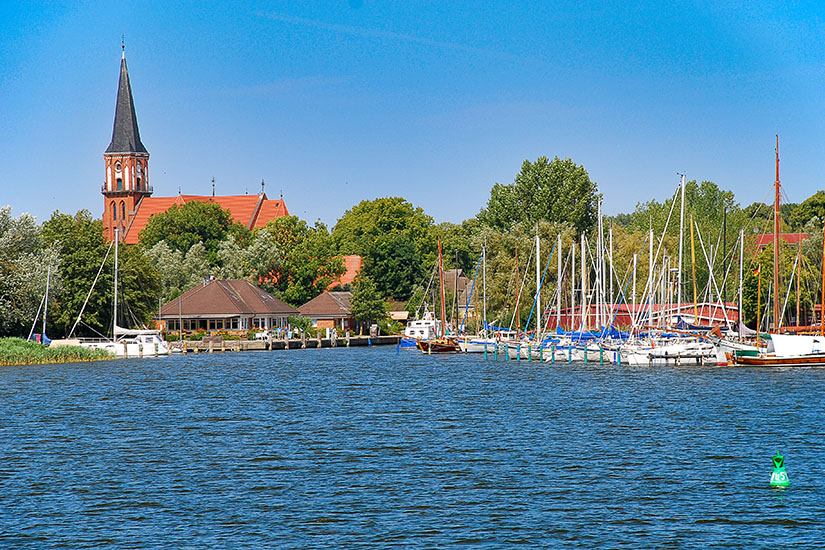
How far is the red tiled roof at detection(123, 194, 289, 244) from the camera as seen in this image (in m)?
174

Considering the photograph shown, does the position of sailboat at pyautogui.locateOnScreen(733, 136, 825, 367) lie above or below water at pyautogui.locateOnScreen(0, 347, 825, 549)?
above

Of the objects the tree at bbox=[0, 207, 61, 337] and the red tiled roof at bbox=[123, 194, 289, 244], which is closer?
the tree at bbox=[0, 207, 61, 337]

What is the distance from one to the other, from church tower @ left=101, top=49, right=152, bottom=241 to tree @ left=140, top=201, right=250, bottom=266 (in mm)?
24848

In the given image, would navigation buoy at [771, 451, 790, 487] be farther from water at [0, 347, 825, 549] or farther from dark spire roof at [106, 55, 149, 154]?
dark spire roof at [106, 55, 149, 154]

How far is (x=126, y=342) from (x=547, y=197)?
187 feet

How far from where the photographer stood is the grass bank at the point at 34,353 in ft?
255

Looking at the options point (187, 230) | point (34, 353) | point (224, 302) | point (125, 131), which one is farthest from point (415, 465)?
point (125, 131)

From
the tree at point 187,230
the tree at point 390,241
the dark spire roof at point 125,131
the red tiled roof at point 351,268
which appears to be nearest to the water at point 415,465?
the tree at point 390,241

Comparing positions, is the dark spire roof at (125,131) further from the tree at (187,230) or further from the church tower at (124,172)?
the tree at (187,230)

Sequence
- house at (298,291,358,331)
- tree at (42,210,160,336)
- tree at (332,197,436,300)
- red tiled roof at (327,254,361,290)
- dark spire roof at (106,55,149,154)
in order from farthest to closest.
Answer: dark spire roof at (106,55,149,154) < red tiled roof at (327,254,361,290) < tree at (332,197,436,300) < house at (298,291,358,331) < tree at (42,210,160,336)

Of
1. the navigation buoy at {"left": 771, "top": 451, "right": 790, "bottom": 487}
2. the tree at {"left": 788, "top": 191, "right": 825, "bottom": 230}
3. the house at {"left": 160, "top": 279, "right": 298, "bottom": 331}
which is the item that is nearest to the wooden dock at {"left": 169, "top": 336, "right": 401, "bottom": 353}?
the house at {"left": 160, "top": 279, "right": 298, "bottom": 331}

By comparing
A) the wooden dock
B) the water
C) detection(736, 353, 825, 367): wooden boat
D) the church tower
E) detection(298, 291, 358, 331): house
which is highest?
A: the church tower

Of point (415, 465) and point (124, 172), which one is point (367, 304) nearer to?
point (124, 172)

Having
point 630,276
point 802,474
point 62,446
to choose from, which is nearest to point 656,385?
A: point 802,474
